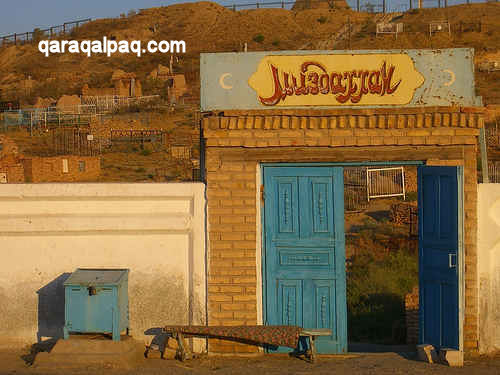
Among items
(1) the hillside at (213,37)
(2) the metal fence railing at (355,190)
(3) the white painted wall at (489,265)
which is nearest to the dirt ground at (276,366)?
(3) the white painted wall at (489,265)

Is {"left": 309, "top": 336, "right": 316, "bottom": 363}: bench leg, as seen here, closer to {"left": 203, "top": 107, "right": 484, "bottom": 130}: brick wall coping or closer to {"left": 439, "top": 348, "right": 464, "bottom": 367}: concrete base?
{"left": 439, "top": 348, "right": 464, "bottom": 367}: concrete base

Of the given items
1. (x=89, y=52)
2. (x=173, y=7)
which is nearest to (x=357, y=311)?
(x=89, y=52)

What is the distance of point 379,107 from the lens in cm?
791

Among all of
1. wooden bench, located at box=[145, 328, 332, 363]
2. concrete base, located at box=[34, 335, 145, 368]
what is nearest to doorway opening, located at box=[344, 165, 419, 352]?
wooden bench, located at box=[145, 328, 332, 363]

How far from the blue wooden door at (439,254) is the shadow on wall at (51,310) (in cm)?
423

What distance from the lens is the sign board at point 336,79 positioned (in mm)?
7883

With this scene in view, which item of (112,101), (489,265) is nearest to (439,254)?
(489,265)

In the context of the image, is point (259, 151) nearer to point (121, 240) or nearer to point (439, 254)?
point (121, 240)

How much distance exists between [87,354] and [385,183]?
62.0ft

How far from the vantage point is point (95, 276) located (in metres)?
7.59

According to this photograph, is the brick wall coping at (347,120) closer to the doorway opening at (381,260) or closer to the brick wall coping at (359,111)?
the brick wall coping at (359,111)

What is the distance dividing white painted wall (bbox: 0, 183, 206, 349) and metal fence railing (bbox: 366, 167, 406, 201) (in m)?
16.8

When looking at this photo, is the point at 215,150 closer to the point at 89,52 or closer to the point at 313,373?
the point at 313,373

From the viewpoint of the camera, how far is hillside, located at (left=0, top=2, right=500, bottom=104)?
54.8m
